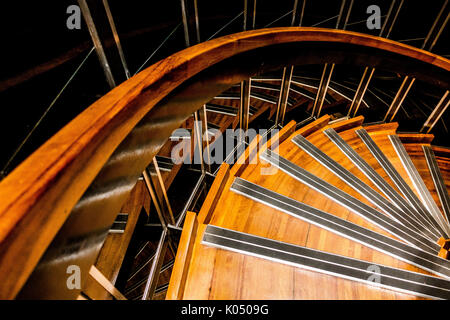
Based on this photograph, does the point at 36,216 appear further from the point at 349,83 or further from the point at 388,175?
the point at 349,83

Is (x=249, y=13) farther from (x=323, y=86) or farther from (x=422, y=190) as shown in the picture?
(x=422, y=190)

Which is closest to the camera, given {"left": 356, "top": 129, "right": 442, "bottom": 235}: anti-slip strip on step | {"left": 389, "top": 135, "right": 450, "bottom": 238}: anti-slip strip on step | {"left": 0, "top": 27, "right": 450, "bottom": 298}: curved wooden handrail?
{"left": 0, "top": 27, "right": 450, "bottom": 298}: curved wooden handrail

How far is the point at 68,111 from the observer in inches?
49.9

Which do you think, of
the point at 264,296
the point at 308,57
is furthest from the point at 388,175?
the point at 264,296

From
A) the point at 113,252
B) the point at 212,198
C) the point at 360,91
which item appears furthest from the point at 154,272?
the point at 360,91

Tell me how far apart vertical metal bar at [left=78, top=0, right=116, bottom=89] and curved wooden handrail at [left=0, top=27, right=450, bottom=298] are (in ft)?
1.49

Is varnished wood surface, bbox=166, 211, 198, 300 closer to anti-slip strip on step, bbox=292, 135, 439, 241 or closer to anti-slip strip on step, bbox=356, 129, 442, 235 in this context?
anti-slip strip on step, bbox=292, 135, 439, 241

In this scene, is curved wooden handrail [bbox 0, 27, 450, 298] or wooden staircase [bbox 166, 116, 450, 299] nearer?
curved wooden handrail [bbox 0, 27, 450, 298]

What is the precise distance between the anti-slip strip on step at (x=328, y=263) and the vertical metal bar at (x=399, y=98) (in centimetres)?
266

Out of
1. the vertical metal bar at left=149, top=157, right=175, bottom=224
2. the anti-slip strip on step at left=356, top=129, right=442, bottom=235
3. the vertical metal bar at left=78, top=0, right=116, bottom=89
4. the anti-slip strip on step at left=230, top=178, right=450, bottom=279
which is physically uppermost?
the anti-slip strip on step at left=356, top=129, right=442, bottom=235

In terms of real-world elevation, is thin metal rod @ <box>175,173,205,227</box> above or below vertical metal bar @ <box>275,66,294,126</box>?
below

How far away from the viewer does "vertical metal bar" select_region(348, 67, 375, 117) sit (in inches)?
121

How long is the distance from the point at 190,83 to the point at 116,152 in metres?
0.66

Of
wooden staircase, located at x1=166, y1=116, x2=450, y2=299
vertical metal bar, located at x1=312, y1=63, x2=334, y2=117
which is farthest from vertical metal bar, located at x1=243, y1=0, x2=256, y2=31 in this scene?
vertical metal bar, located at x1=312, y1=63, x2=334, y2=117
